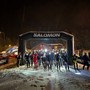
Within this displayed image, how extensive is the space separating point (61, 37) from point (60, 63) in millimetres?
5891

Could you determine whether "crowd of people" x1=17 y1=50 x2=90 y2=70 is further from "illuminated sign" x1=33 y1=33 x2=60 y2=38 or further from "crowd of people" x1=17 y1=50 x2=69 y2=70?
"illuminated sign" x1=33 y1=33 x2=60 y2=38

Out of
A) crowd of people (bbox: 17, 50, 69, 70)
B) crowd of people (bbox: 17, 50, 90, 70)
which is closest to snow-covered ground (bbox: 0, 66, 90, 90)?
crowd of people (bbox: 17, 50, 90, 70)

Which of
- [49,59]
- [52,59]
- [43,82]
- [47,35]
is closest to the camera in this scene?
[43,82]

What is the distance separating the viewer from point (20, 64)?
27.8 meters

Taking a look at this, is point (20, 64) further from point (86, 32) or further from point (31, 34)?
point (86, 32)

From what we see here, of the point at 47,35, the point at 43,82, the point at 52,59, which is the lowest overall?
the point at 43,82

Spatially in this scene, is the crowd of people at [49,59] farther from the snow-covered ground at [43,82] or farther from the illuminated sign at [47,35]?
the snow-covered ground at [43,82]

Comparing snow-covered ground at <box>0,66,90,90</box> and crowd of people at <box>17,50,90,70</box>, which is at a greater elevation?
crowd of people at <box>17,50,90,70</box>

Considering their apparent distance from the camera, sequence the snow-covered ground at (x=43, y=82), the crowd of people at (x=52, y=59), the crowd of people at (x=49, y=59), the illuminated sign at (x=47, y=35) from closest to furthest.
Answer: the snow-covered ground at (x=43, y=82)
the crowd of people at (x=52, y=59)
the crowd of people at (x=49, y=59)
the illuminated sign at (x=47, y=35)

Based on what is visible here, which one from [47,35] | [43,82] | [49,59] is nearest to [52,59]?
[49,59]

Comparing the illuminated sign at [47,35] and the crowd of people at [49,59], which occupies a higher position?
the illuminated sign at [47,35]

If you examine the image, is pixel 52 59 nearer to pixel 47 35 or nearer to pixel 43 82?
pixel 47 35

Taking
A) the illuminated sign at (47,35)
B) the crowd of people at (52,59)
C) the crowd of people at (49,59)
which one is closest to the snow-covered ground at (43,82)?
the crowd of people at (52,59)

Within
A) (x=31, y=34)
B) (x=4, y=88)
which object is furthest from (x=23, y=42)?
(x=4, y=88)
